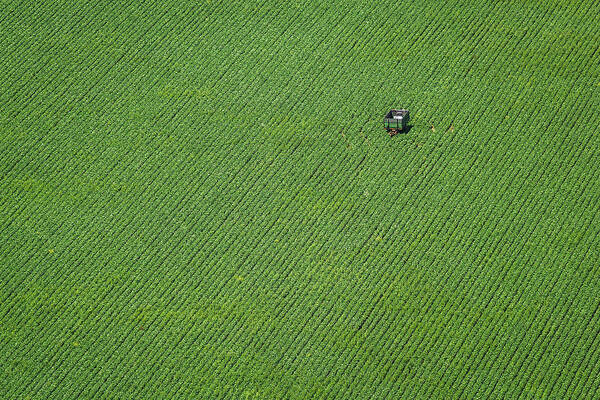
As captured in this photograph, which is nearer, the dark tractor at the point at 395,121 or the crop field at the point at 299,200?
the crop field at the point at 299,200

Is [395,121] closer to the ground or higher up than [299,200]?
higher up

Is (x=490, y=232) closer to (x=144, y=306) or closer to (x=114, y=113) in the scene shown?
(x=144, y=306)

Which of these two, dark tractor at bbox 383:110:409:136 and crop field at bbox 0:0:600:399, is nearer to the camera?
crop field at bbox 0:0:600:399

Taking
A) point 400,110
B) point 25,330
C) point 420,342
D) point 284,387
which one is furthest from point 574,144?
point 25,330

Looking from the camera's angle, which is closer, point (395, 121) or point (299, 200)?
point (299, 200)
